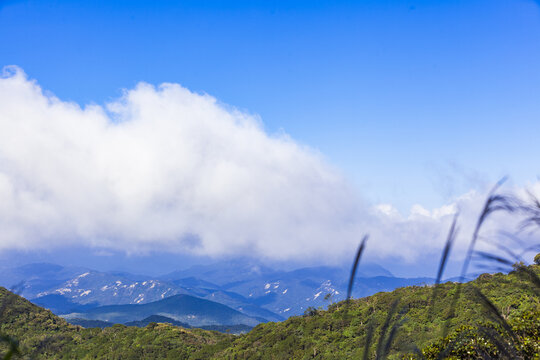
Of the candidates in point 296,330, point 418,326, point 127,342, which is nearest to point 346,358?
point 418,326

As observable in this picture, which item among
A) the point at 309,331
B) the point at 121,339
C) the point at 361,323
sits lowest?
the point at 121,339

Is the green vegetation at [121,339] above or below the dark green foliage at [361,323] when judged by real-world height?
below

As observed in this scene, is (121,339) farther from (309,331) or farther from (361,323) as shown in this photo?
(361,323)

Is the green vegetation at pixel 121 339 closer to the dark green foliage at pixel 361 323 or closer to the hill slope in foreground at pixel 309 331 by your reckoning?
the hill slope in foreground at pixel 309 331

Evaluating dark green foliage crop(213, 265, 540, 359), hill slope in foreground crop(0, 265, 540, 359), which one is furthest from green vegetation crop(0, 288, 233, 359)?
dark green foliage crop(213, 265, 540, 359)

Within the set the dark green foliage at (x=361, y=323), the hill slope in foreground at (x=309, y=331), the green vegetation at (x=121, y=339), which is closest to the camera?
the dark green foliage at (x=361, y=323)

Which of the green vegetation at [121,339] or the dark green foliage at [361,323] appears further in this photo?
the green vegetation at [121,339]

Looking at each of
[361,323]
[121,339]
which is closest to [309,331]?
[361,323]

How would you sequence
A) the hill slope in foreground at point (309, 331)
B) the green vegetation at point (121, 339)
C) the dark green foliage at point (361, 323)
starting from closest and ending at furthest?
the dark green foliage at point (361, 323) → the hill slope in foreground at point (309, 331) → the green vegetation at point (121, 339)

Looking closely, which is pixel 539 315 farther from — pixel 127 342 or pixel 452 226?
pixel 127 342

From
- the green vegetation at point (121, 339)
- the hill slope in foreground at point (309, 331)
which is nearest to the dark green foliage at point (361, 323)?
the hill slope in foreground at point (309, 331)

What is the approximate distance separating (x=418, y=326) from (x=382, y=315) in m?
4.61

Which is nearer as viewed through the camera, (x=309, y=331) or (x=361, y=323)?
(x=361, y=323)

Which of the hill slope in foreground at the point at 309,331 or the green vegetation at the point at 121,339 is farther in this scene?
the green vegetation at the point at 121,339
